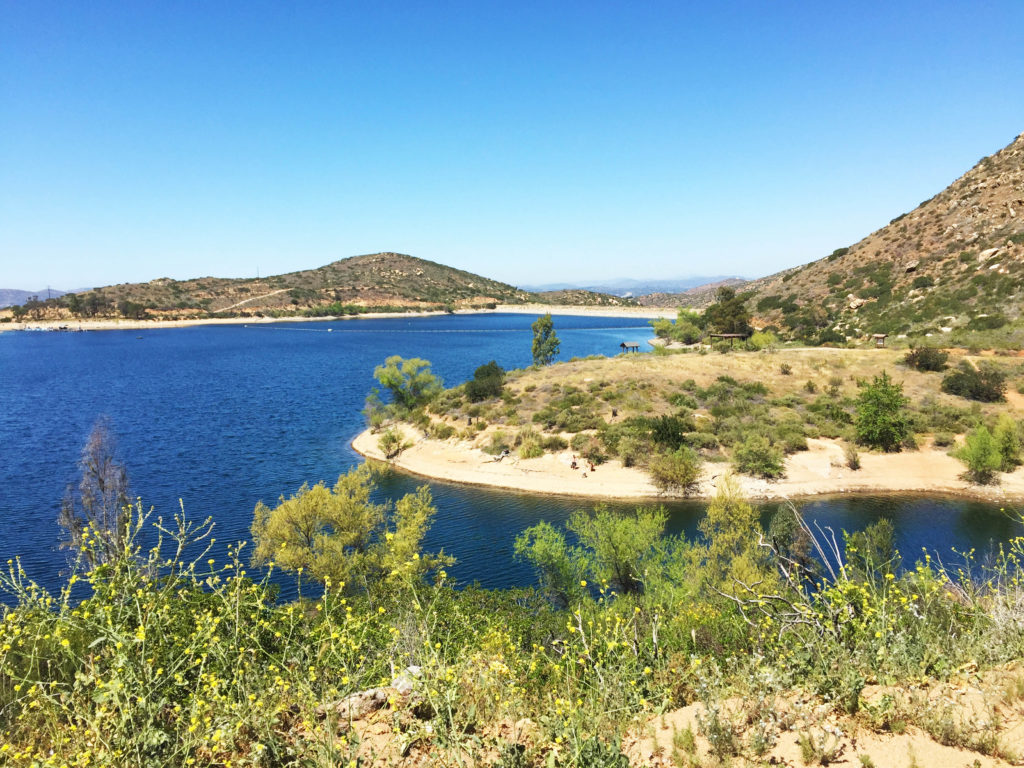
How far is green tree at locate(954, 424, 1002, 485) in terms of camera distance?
35000 millimetres

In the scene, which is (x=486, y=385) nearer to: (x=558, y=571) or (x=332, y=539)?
(x=332, y=539)

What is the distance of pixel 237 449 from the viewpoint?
45688 millimetres

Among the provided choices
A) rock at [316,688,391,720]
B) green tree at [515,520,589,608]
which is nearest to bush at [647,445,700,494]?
green tree at [515,520,589,608]

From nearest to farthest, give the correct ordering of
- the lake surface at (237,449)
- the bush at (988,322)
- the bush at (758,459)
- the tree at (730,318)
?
the lake surface at (237,449), the bush at (758,459), the bush at (988,322), the tree at (730,318)

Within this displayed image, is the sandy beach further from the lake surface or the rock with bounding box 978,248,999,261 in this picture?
the rock with bounding box 978,248,999,261

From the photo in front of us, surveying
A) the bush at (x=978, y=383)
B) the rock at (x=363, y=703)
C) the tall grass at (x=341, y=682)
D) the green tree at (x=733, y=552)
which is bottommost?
the green tree at (x=733, y=552)

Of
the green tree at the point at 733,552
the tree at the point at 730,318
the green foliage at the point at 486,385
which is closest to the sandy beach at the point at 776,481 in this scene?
the green tree at the point at 733,552

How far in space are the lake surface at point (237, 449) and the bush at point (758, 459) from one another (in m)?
3.81

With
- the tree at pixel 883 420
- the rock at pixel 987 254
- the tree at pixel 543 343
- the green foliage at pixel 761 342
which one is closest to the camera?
the tree at pixel 883 420

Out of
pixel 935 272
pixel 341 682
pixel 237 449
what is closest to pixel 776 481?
pixel 341 682

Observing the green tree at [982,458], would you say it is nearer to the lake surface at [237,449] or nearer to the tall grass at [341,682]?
the lake surface at [237,449]

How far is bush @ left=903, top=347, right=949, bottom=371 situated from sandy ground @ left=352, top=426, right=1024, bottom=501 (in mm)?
15963

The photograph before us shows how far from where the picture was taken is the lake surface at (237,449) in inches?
1180

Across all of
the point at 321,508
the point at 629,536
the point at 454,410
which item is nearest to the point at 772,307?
the point at 454,410
